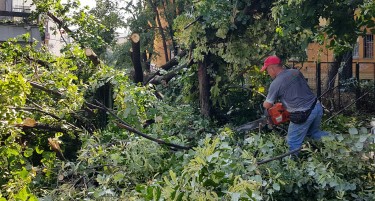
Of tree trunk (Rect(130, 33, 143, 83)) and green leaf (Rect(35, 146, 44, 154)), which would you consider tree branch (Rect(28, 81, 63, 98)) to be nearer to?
green leaf (Rect(35, 146, 44, 154))

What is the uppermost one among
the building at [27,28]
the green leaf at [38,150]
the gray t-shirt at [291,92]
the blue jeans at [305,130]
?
the building at [27,28]

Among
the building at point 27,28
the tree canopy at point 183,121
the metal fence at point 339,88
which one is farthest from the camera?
the metal fence at point 339,88

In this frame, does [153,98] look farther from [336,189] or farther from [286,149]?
[336,189]

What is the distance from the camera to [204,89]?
7621 mm

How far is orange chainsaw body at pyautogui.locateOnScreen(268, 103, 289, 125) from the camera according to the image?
19.6ft

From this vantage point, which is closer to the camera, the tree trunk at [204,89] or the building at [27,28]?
the tree trunk at [204,89]

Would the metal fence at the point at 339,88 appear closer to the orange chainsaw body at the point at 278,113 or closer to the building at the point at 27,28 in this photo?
the building at the point at 27,28

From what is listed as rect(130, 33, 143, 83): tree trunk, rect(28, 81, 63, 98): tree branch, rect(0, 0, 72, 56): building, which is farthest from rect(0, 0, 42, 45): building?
rect(28, 81, 63, 98): tree branch

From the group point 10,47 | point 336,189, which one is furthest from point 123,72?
point 336,189

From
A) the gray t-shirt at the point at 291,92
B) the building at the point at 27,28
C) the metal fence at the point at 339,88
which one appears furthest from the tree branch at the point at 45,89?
the metal fence at the point at 339,88

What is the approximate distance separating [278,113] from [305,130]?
1.42 feet

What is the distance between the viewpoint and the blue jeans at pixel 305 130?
5.62 meters

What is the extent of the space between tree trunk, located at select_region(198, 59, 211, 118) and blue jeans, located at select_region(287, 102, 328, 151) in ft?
6.59

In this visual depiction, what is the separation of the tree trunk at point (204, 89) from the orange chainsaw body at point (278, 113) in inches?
65.4
